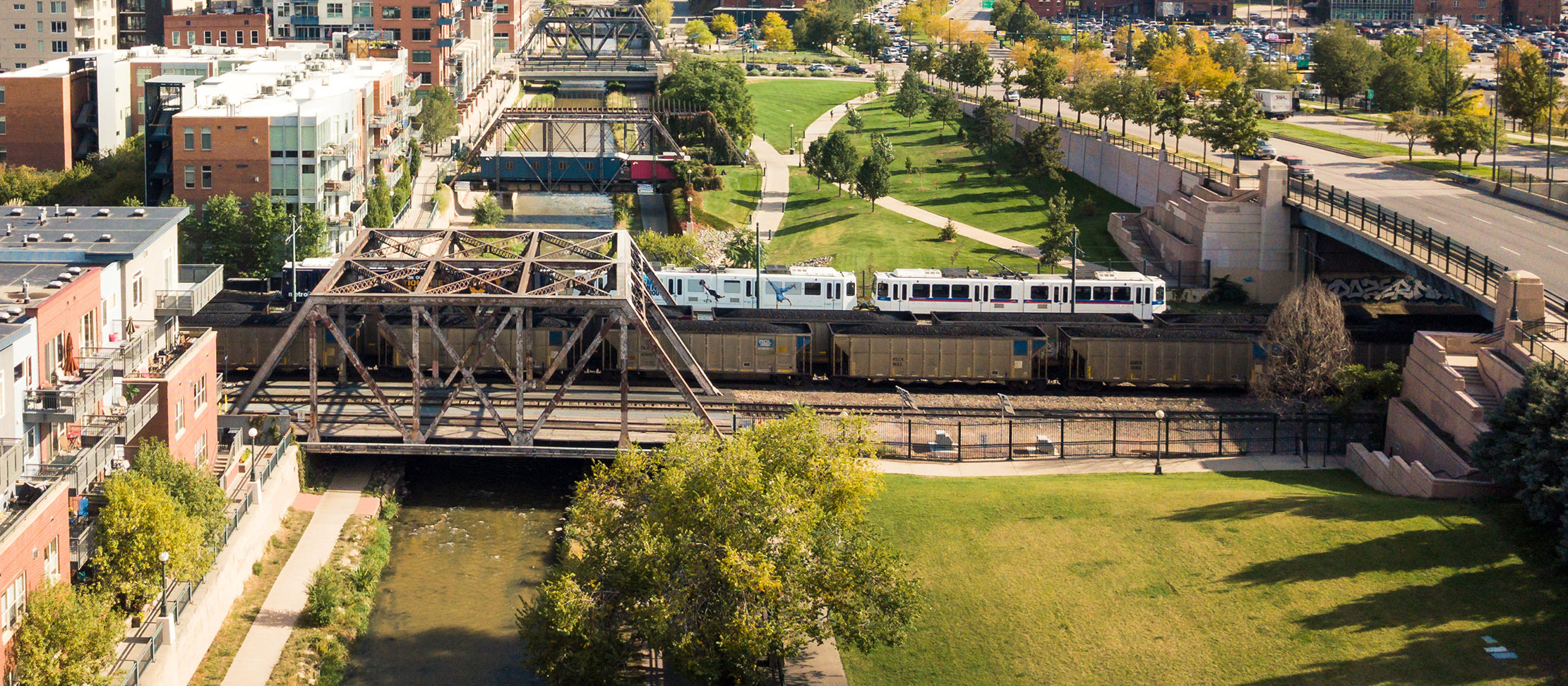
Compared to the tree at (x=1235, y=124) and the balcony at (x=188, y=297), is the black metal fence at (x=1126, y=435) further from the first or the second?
the tree at (x=1235, y=124)

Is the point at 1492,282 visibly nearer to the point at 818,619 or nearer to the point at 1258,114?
the point at 818,619

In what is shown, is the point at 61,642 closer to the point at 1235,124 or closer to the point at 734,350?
the point at 734,350

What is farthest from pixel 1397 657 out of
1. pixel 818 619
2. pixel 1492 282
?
pixel 1492 282

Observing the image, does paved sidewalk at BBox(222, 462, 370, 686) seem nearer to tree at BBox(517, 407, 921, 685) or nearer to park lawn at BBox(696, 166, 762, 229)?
tree at BBox(517, 407, 921, 685)

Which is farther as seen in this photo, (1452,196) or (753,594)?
(1452,196)

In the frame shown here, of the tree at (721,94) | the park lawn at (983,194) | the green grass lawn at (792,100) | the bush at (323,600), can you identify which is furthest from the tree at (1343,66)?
the bush at (323,600)

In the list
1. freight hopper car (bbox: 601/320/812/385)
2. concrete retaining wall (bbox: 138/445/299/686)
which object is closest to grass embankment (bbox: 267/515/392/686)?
concrete retaining wall (bbox: 138/445/299/686)
